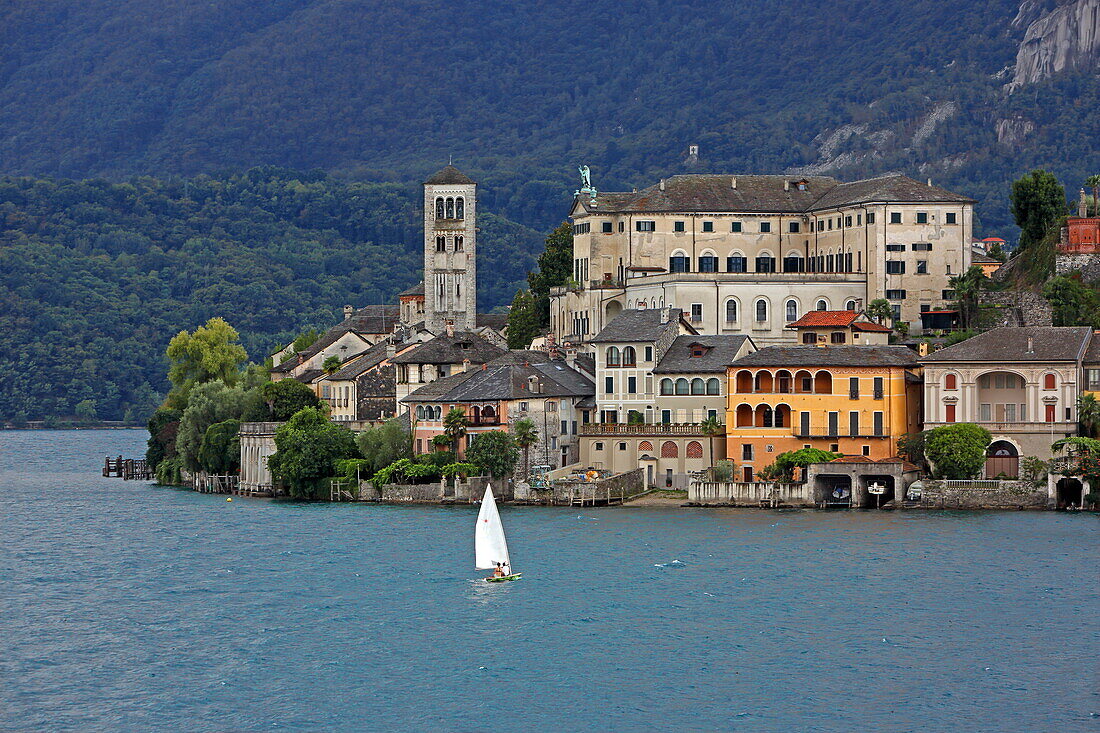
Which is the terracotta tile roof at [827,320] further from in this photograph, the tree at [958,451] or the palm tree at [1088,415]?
the palm tree at [1088,415]

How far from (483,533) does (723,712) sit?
21.8 m

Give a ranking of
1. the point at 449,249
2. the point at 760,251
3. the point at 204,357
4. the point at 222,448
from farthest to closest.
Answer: the point at 449,249, the point at 204,357, the point at 760,251, the point at 222,448

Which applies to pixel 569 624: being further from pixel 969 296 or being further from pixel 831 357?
pixel 969 296

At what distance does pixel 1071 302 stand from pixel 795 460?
22485 mm

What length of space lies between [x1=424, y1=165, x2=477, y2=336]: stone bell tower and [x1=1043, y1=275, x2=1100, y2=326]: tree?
51655 millimetres

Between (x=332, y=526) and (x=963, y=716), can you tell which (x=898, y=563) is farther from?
(x=332, y=526)

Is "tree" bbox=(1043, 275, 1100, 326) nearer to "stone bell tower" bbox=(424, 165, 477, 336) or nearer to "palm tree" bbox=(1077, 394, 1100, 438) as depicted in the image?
"palm tree" bbox=(1077, 394, 1100, 438)

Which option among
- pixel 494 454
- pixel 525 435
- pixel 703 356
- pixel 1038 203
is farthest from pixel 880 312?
pixel 494 454

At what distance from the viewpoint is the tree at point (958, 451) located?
87938 millimetres

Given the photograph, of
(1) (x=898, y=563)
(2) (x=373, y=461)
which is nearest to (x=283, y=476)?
(2) (x=373, y=461)

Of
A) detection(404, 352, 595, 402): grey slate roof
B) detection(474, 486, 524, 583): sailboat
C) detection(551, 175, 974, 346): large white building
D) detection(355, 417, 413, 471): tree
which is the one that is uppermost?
detection(551, 175, 974, 346): large white building

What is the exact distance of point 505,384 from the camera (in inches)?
3861

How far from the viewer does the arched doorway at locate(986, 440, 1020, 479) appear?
90.2 metres

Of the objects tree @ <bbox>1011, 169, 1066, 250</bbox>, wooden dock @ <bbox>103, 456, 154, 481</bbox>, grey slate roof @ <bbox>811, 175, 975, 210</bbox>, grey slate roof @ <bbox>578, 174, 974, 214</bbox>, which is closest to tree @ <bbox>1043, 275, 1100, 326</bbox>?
grey slate roof @ <bbox>811, 175, 975, 210</bbox>
